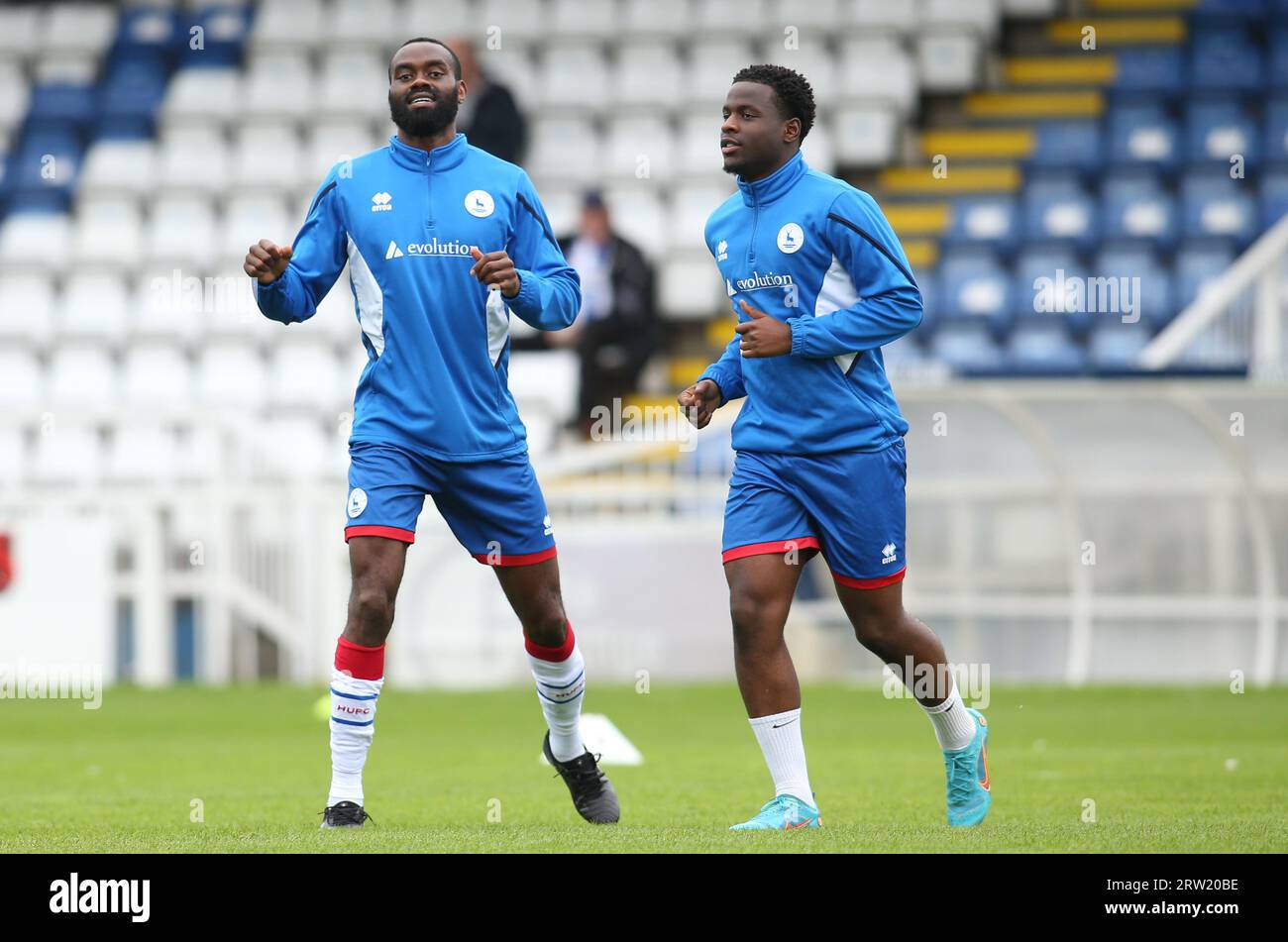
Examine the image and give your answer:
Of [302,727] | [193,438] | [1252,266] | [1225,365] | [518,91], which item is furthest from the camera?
[518,91]

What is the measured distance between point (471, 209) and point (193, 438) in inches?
428

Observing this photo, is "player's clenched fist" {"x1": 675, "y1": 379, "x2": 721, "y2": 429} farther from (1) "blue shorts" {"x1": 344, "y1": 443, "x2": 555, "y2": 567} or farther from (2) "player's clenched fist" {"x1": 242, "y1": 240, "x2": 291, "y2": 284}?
(2) "player's clenched fist" {"x1": 242, "y1": 240, "x2": 291, "y2": 284}

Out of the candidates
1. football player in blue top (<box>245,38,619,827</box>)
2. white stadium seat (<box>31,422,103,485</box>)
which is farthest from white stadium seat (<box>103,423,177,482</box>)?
football player in blue top (<box>245,38,619,827</box>)

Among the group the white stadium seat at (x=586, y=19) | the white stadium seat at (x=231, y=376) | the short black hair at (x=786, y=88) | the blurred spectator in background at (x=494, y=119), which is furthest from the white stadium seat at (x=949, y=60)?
the short black hair at (x=786, y=88)

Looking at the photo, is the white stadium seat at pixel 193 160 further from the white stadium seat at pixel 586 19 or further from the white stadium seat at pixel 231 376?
the white stadium seat at pixel 586 19

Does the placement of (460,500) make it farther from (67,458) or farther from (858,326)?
(67,458)

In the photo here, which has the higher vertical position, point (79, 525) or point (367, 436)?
point (367, 436)

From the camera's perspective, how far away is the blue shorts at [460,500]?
630cm

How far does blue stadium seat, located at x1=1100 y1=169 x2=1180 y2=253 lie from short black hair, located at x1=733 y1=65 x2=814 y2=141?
12.0 meters

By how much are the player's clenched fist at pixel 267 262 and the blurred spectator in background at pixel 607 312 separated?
32.4ft

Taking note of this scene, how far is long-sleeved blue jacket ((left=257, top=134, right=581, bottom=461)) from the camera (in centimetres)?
640
